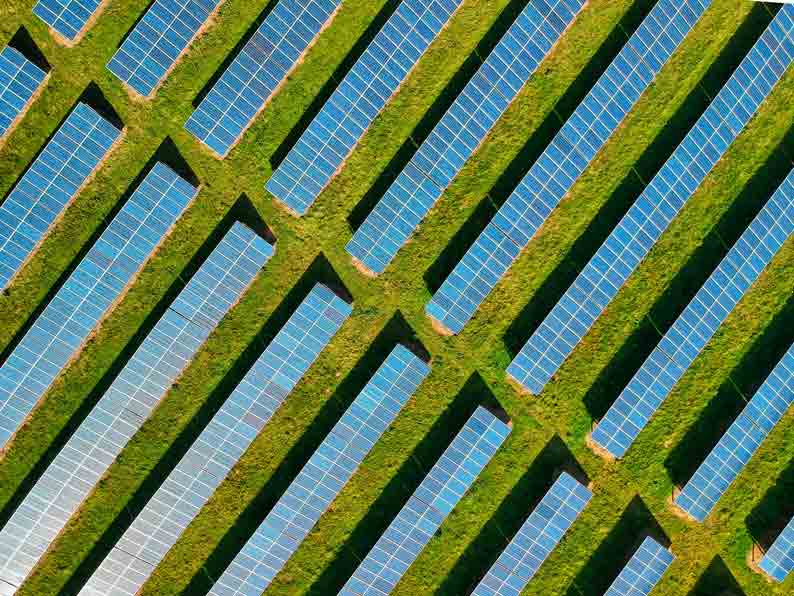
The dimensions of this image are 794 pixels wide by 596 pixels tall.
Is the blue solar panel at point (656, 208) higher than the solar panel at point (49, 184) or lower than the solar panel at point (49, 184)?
higher

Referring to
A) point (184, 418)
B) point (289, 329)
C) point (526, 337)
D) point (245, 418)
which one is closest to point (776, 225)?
point (526, 337)

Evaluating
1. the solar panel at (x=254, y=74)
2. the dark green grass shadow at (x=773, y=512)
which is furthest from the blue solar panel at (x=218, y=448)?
the dark green grass shadow at (x=773, y=512)

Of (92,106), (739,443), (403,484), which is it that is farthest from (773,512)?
(92,106)

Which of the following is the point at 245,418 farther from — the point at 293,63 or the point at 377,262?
the point at 293,63

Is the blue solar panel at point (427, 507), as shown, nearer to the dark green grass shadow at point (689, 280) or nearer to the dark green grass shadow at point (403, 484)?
the dark green grass shadow at point (403, 484)

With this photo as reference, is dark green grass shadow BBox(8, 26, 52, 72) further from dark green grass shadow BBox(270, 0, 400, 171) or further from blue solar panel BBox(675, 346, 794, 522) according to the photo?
blue solar panel BBox(675, 346, 794, 522)

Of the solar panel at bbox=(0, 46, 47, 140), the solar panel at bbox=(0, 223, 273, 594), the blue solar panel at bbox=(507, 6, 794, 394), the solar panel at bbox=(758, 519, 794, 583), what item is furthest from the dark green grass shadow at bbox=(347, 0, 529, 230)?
the solar panel at bbox=(758, 519, 794, 583)

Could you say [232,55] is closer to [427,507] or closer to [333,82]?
[333,82]
